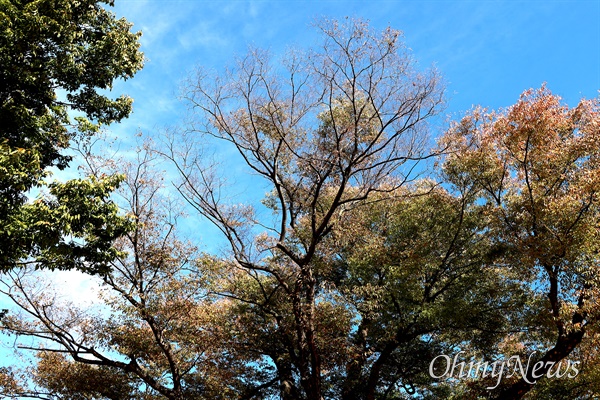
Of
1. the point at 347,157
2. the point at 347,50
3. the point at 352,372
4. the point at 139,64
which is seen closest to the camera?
the point at 139,64

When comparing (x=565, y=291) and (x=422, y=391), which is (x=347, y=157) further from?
(x=422, y=391)

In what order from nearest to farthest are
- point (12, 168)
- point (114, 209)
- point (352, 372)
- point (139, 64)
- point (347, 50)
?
point (12, 168) < point (114, 209) < point (139, 64) < point (347, 50) < point (352, 372)

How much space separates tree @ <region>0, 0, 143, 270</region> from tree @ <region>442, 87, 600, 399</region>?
A: 8734 millimetres

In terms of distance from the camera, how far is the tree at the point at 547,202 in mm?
10242

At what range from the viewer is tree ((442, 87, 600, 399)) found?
10242mm

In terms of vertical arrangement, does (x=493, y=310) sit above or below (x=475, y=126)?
below

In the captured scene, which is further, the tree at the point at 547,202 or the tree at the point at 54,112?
the tree at the point at 547,202

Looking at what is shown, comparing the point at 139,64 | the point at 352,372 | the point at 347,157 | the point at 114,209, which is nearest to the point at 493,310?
the point at 352,372

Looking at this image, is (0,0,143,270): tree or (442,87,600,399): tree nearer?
(0,0,143,270): tree

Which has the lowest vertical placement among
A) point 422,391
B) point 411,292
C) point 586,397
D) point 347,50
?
point 586,397

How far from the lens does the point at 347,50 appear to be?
12.1m

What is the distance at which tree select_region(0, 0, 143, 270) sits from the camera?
8.41 meters

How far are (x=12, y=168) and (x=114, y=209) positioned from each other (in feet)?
6.13

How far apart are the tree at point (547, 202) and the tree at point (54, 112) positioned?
28.7 feet
